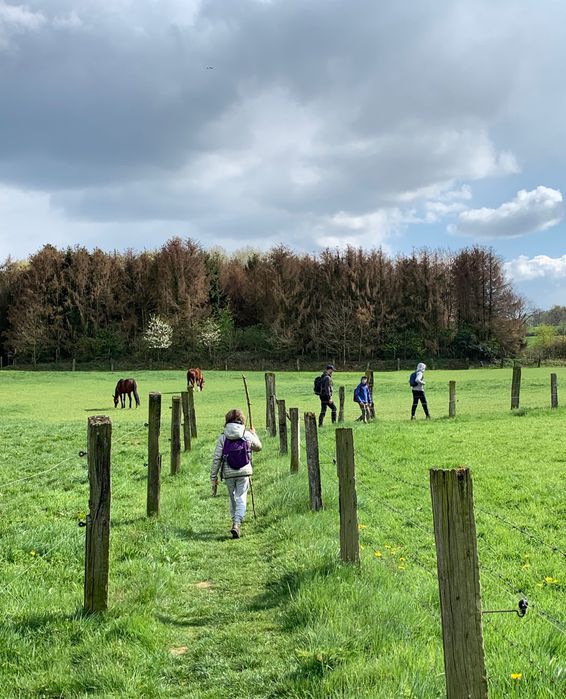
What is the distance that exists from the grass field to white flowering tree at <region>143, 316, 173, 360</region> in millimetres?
51505

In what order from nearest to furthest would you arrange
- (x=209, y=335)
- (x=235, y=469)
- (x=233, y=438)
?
(x=235, y=469)
(x=233, y=438)
(x=209, y=335)

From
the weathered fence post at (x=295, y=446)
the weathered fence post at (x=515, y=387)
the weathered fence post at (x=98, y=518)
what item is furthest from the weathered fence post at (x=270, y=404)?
the weathered fence post at (x=98, y=518)

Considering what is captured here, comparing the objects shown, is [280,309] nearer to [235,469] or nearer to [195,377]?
[195,377]

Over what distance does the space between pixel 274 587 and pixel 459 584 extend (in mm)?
3158

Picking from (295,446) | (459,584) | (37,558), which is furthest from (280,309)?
(459,584)

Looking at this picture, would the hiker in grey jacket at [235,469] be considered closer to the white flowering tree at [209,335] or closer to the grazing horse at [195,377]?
the grazing horse at [195,377]

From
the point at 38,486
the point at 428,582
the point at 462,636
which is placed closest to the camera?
the point at 462,636

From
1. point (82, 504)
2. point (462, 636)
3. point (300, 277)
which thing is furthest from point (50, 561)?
point (300, 277)

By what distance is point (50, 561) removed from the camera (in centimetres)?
691

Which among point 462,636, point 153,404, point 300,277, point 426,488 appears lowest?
point 426,488

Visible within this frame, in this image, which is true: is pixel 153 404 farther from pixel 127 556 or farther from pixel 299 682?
pixel 299 682

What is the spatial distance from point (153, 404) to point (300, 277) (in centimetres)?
5960

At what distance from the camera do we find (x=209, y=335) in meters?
66.1

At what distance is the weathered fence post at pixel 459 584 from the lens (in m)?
3.31
